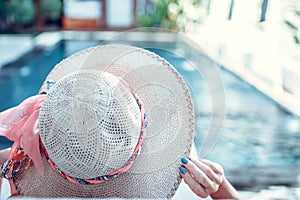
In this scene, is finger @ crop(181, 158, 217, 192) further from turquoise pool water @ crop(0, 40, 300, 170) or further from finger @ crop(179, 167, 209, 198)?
turquoise pool water @ crop(0, 40, 300, 170)

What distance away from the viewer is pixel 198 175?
2.02 feet

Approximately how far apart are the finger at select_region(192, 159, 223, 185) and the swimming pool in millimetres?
418

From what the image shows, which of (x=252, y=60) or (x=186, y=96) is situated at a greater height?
(x=186, y=96)

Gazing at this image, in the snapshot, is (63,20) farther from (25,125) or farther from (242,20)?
(25,125)

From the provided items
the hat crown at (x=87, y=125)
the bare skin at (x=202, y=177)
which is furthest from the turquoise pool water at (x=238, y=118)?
the hat crown at (x=87, y=125)

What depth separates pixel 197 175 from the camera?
2.02 feet

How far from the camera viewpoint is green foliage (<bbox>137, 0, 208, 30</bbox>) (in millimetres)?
3287

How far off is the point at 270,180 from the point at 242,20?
180cm

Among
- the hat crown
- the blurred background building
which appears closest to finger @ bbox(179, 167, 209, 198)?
the hat crown

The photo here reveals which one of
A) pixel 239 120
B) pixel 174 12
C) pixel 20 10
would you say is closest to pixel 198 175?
pixel 239 120

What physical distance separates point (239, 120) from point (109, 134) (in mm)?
2012

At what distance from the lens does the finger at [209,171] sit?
2.04ft

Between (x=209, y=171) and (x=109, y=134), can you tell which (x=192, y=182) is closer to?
(x=209, y=171)

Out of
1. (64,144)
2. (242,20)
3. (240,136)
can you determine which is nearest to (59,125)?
(64,144)
